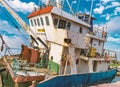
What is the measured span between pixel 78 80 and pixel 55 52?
352cm

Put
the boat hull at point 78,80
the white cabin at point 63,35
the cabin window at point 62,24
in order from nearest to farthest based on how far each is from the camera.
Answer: the boat hull at point 78,80
the white cabin at point 63,35
the cabin window at point 62,24

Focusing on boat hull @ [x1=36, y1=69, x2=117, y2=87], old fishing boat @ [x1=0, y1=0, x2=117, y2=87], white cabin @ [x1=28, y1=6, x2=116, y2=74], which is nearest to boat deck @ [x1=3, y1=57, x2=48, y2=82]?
old fishing boat @ [x1=0, y1=0, x2=117, y2=87]

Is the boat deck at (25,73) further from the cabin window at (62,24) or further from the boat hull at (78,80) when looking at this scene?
the cabin window at (62,24)

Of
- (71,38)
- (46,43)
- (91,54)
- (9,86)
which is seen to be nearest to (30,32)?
(46,43)

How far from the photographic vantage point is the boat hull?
19.0m

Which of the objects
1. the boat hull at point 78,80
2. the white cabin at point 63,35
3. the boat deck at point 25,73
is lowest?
the boat hull at point 78,80

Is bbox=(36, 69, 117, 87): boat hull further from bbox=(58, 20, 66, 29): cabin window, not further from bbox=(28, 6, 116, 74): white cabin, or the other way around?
bbox=(58, 20, 66, 29): cabin window

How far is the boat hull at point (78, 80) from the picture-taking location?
19031 mm

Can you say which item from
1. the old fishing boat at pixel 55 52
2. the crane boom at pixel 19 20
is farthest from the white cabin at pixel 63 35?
the crane boom at pixel 19 20

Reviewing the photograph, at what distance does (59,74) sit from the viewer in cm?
2105

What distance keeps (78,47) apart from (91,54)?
3.53 m

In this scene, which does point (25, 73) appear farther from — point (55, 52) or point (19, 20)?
point (19, 20)

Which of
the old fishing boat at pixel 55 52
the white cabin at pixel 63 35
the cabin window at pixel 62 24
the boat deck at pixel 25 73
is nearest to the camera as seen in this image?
the boat deck at pixel 25 73

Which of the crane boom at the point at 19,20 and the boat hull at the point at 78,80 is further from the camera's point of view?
the crane boom at the point at 19,20
